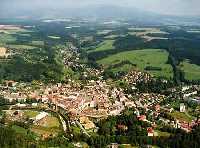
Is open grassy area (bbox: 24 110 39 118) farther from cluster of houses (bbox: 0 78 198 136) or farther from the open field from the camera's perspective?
the open field

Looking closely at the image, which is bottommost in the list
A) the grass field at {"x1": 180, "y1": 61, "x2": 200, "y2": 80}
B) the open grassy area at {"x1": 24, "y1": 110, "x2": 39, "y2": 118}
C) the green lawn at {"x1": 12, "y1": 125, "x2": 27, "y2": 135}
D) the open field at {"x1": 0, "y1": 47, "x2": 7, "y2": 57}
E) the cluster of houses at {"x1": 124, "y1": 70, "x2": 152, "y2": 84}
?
the grass field at {"x1": 180, "y1": 61, "x2": 200, "y2": 80}

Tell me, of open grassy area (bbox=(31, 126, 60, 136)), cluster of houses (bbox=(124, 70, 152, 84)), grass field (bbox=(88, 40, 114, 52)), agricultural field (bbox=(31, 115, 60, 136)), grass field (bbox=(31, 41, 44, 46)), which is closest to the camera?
open grassy area (bbox=(31, 126, 60, 136))

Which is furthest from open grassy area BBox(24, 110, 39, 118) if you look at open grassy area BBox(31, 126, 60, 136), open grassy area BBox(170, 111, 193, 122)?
open grassy area BBox(170, 111, 193, 122)

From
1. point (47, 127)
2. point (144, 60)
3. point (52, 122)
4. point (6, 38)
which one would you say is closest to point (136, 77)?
point (144, 60)

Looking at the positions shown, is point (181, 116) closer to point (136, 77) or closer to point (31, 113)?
point (31, 113)

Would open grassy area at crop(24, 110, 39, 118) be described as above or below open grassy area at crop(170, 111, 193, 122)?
above

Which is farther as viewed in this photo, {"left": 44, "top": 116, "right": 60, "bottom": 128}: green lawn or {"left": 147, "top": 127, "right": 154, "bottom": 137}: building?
{"left": 44, "top": 116, "right": 60, "bottom": 128}: green lawn
